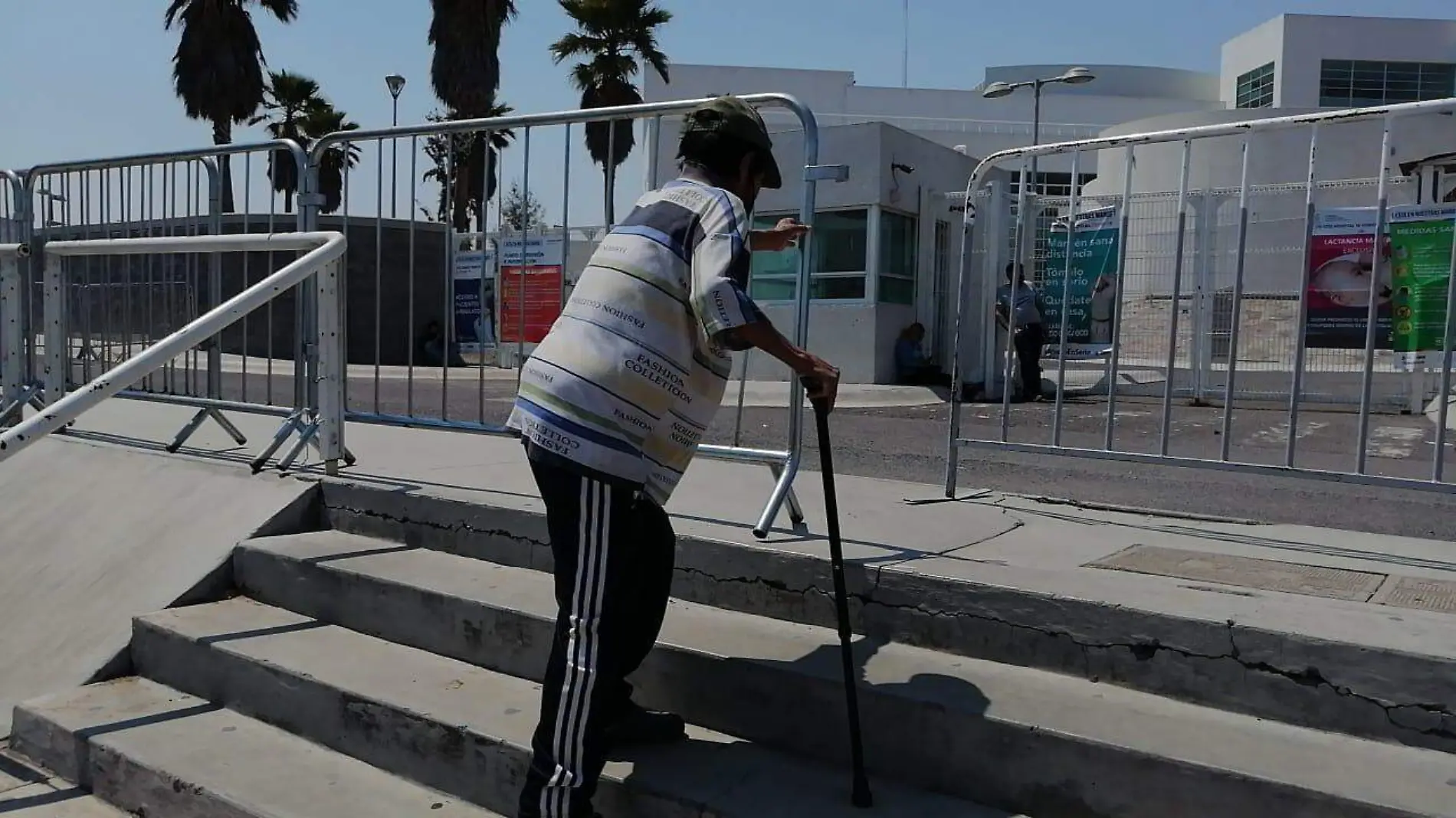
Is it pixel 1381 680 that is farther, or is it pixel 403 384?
pixel 403 384

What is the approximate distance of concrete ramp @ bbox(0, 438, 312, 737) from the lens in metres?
4.38

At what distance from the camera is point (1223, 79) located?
53.0 metres

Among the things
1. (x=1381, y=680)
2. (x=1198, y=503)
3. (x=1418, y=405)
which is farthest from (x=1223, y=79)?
(x=1381, y=680)

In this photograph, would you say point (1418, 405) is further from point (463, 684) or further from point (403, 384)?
point (463, 684)

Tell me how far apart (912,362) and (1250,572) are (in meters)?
14.1

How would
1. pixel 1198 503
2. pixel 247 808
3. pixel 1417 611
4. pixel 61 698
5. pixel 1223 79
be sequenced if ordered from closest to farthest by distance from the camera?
pixel 1417 611
pixel 247 808
pixel 61 698
pixel 1198 503
pixel 1223 79

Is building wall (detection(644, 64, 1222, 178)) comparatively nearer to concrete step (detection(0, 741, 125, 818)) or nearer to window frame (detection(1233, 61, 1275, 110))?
window frame (detection(1233, 61, 1275, 110))

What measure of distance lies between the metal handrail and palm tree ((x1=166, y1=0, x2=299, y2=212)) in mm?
26688

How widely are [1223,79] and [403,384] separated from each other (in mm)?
54500

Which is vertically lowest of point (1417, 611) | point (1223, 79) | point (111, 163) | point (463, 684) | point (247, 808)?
point (247, 808)

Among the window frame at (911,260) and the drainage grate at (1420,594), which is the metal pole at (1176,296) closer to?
the drainage grate at (1420,594)

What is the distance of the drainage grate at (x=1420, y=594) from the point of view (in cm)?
308

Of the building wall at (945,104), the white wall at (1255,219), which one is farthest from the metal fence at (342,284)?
the building wall at (945,104)

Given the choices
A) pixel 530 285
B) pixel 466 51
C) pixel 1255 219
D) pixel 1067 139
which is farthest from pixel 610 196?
pixel 1067 139
